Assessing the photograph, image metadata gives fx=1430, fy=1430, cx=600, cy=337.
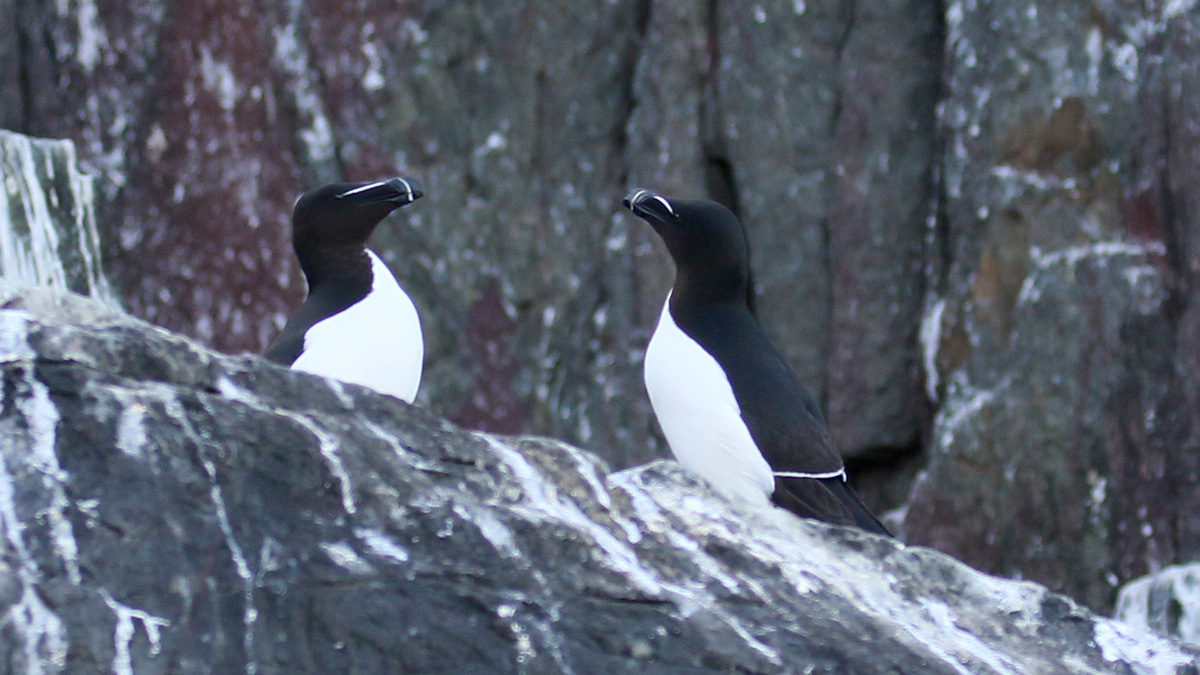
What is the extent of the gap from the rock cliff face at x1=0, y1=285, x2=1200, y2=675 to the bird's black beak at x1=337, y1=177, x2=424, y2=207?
1063mm

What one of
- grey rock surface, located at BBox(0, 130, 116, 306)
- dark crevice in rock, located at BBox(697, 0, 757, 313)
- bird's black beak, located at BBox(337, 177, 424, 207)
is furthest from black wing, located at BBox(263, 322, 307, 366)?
dark crevice in rock, located at BBox(697, 0, 757, 313)

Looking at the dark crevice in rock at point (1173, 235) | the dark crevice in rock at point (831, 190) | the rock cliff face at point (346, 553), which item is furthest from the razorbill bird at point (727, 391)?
the dark crevice in rock at point (831, 190)

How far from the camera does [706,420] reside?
2725 millimetres

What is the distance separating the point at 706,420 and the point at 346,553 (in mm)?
1137

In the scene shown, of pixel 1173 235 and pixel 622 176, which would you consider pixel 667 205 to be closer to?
pixel 1173 235

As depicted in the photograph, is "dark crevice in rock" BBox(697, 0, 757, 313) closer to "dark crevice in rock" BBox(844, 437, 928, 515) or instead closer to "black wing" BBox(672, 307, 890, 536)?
"dark crevice in rock" BBox(844, 437, 928, 515)

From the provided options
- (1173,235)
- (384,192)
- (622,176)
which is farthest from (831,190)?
(384,192)

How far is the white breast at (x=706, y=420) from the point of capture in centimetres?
270

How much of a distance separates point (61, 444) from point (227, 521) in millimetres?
211

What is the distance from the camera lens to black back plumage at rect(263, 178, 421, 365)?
2.96 metres

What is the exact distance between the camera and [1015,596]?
81.7 inches

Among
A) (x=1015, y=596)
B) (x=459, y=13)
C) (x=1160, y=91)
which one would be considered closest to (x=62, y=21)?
(x=459, y=13)

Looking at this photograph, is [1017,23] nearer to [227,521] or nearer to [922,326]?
[922,326]

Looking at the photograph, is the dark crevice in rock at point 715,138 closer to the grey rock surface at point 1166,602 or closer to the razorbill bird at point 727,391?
the grey rock surface at point 1166,602
